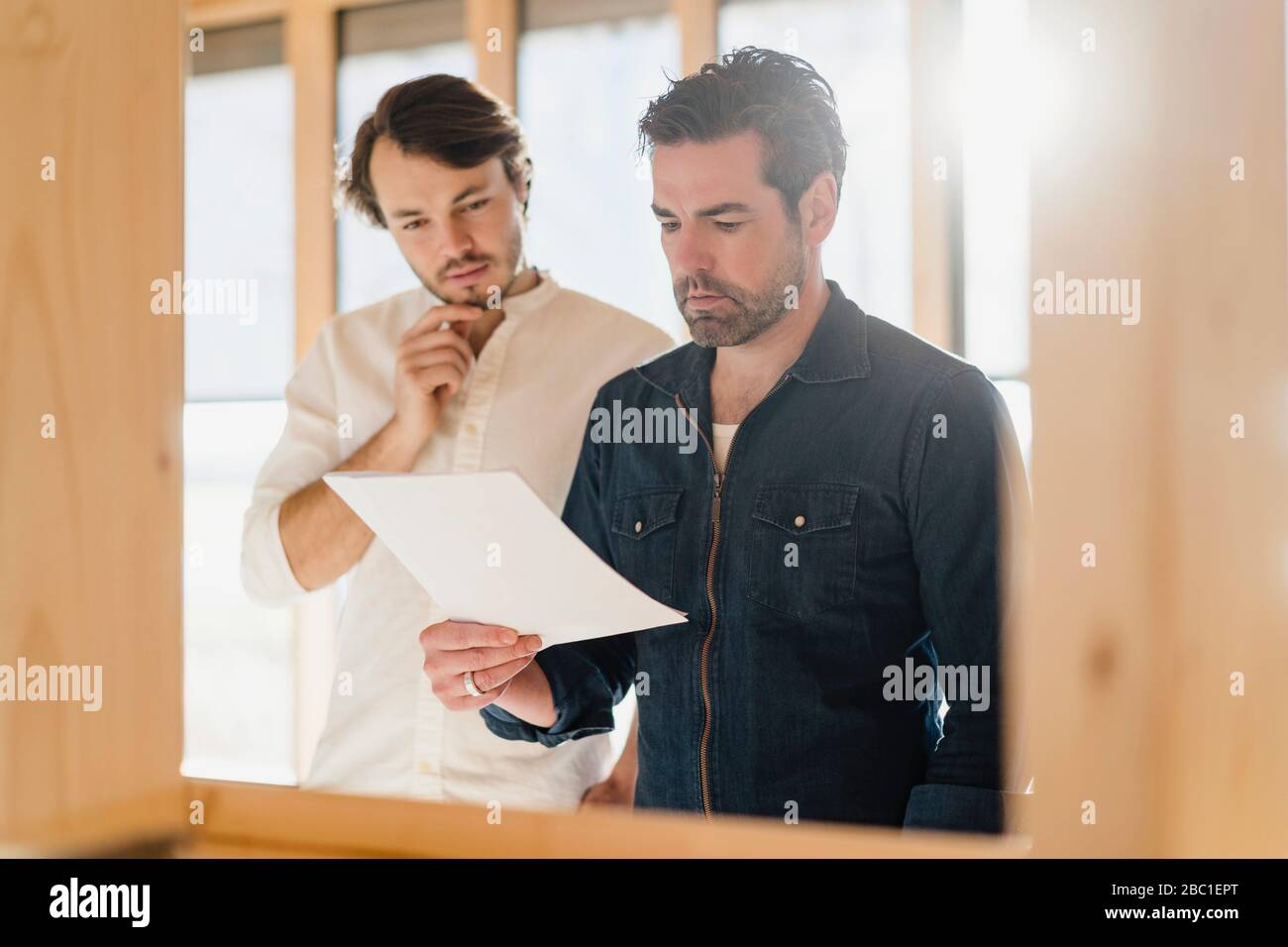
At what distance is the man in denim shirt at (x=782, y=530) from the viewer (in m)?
0.86

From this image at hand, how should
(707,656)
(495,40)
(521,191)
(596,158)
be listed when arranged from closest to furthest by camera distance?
(707,656), (521,191), (596,158), (495,40)

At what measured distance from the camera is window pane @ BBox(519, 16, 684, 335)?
1.30 m

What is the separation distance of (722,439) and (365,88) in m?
0.96

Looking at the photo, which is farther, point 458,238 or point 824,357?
point 458,238

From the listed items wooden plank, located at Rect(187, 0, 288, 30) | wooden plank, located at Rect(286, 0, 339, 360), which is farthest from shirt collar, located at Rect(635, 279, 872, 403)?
wooden plank, located at Rect(187, 0, 288, 30)

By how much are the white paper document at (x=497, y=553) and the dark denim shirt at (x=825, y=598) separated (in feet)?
0.79

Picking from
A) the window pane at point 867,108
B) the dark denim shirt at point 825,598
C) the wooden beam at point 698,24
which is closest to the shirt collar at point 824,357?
the dark denim shirt at point 825,598

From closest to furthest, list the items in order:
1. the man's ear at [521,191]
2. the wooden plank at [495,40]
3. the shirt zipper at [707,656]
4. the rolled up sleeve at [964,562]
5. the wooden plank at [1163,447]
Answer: the wooden plank at [1163,447]
the rolled up sleeve at [964,562]
the shirt zipper at [707,656]
the man's ear at [521,191]
the wooden plank at [495,40]

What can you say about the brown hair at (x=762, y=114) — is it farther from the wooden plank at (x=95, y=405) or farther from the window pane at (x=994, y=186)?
the wooden plank at (x=95, y=405)

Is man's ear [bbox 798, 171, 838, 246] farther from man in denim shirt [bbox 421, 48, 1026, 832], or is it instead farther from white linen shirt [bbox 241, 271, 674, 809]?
white linen shirt [bbox 241, 271, 674, 809]

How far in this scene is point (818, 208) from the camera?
40.1 inches

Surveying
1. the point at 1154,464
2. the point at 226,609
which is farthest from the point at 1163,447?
the point at 226,609

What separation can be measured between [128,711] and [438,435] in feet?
1.58

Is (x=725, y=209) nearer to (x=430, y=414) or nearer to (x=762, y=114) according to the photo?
(x=762, y=114)
